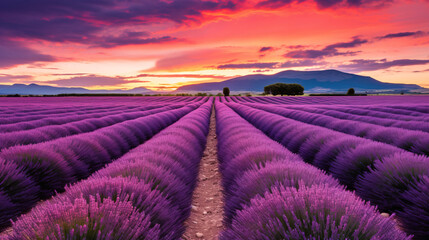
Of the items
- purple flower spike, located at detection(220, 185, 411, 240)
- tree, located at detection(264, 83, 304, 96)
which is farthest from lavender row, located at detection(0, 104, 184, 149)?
tree, located at detection(264, 83, 304, 96)

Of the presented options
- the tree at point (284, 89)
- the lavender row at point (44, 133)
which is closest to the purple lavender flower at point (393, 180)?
the lavender row at point (44, 133)

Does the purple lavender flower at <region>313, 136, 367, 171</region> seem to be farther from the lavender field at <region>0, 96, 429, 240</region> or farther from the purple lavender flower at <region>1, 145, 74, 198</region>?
the purple lavender flower at <region>1, 145, 74, 198</region>

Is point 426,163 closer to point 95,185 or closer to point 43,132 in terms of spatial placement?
point 95,185

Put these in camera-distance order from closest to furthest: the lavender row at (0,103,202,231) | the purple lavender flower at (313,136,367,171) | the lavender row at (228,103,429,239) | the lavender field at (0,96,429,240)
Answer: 1. the lavender field at (0,96,429,240)
2. the lavender row at (228,103,429,239)
3. the lavender row at (0,103,202,231)
4. the purple lavender flower at (313,136,367,171)

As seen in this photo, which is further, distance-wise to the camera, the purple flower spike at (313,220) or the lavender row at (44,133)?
the lavender row at (44,133)

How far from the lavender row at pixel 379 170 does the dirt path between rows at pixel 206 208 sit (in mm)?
1853

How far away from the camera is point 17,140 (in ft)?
18.2

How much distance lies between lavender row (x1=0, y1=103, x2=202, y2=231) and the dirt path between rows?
2.07m

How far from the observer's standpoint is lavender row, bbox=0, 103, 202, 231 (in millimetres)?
3211

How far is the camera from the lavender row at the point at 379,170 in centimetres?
248

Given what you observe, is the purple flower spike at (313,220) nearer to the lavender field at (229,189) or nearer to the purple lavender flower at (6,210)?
the lavender field at (229,189)

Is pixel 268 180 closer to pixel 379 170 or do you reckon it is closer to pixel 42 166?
pixel 379 170

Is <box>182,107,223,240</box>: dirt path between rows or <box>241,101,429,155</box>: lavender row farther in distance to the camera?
<box>241,101,429,155</box>: lavender row

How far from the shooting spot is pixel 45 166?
3.89 meters
